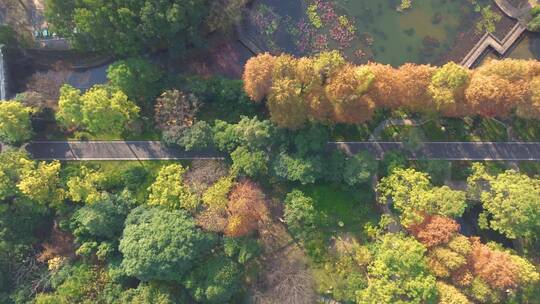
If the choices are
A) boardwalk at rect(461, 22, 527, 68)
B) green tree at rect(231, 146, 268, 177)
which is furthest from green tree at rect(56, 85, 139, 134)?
boardwalk at rect(461, 22, 527, 68)

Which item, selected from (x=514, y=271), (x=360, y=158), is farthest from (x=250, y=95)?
(x=514, y=271)

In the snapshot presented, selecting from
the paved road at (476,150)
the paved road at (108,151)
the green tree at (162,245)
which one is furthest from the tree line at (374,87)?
the green tree at (162,245)

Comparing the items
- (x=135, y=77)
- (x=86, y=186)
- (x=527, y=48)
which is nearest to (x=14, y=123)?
(x=86, y=186)

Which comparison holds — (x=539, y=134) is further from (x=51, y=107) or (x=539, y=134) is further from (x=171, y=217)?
(x=51, y=107)

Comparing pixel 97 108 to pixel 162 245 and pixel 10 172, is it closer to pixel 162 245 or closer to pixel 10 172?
pixel 10 172

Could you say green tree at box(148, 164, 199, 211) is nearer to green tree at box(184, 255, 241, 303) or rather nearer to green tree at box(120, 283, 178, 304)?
green tree at box(184, 255, 241, 303)
